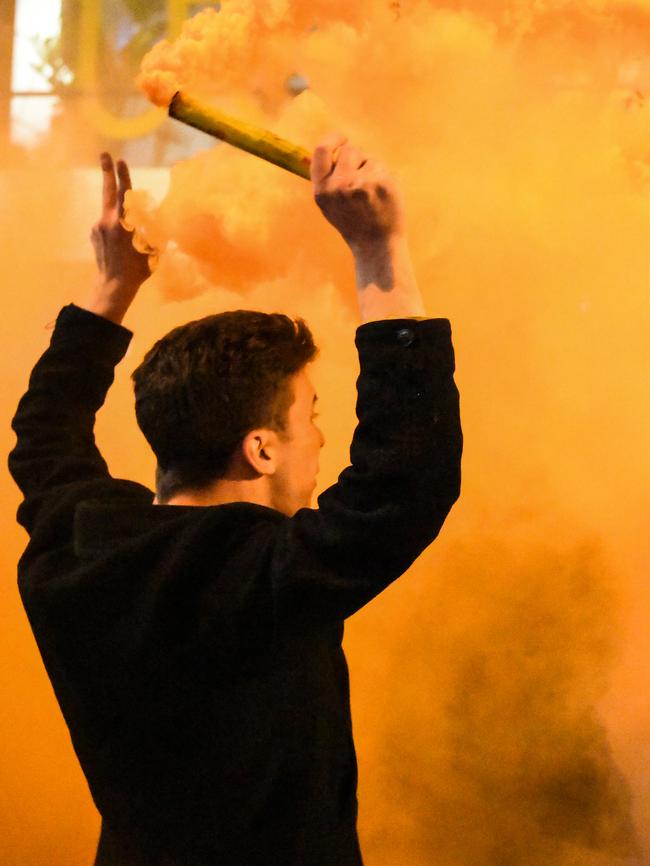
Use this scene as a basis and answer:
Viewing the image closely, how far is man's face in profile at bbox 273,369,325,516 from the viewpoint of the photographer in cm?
86

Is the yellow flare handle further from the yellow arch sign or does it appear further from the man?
the yellow arch sign

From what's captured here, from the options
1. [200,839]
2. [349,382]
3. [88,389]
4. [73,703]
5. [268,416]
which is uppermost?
[349,382]

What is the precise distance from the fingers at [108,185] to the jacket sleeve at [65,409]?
128 millimetres

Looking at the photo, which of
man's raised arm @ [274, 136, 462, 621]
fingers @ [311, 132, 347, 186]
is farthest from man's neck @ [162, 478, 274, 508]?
fingers @ [311, 132, 347, 186]

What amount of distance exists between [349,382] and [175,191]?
0.34 m

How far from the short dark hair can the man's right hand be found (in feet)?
0.49

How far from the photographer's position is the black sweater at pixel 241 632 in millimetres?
662

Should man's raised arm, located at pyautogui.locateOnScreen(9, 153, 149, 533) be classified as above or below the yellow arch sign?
below

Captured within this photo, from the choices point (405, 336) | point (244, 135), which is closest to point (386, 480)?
point (405, 336)

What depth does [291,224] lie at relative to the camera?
1.13m

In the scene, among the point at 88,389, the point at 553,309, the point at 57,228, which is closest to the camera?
the point at 88,389

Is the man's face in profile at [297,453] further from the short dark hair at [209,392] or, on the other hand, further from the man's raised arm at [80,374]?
the man's raised arm at [80,374]

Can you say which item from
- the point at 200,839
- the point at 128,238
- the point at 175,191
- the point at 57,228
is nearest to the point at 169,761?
the point at 200,839

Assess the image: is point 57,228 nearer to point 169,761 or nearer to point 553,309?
point 553,309
